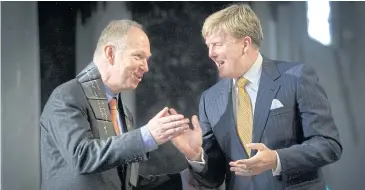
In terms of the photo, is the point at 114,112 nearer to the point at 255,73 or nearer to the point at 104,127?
the point at 104,127

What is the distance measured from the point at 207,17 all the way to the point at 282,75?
0.32 meters

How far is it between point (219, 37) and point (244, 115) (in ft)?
0.75

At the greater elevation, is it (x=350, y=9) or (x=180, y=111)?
(x=350, y=9)

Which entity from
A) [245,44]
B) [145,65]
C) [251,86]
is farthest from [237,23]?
[145,65]

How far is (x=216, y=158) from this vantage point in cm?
131

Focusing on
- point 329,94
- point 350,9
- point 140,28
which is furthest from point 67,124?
point 350,9

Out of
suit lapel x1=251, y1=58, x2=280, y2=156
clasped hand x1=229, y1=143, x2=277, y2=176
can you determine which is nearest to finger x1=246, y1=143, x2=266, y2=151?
clasped hand x1=229, y1=143, x2=277, y2=176

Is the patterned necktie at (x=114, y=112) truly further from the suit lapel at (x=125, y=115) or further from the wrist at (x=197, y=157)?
the wrist at (x=197, y=157)

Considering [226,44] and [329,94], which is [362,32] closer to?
[329,94]

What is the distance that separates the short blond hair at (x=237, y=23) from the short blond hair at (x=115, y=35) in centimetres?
22

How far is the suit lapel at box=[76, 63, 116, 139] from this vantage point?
45.5 inches

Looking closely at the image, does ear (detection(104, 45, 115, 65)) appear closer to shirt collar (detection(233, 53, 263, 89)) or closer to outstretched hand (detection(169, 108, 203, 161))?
outstretched hand (detection(169, 108, 203, 161))

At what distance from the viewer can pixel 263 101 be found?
4.07ft

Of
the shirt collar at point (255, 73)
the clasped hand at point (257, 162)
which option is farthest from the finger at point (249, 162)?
the shirt collar at point (255, 73)
